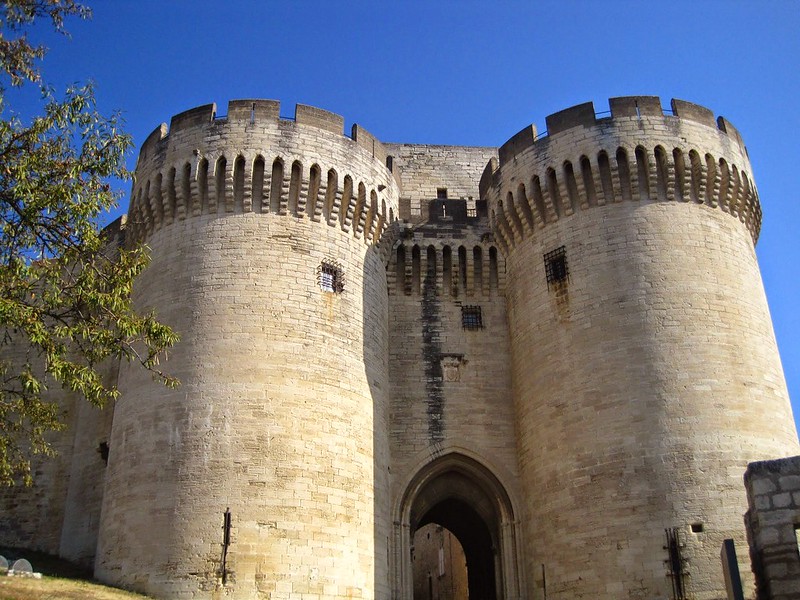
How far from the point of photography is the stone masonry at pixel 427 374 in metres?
13.4

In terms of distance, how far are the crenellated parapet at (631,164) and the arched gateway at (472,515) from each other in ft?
16.9

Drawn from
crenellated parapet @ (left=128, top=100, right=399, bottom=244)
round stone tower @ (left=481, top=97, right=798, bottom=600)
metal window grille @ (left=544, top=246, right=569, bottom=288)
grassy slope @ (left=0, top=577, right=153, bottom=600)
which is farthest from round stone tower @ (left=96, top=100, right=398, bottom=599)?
metal window grille @ (left=544, top=246, right=569, bottom=288)

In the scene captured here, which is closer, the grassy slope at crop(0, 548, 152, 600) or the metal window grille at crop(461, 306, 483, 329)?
the grassy slope at crop(0, 548, 152, 600)

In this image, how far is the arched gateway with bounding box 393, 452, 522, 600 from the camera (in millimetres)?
15672

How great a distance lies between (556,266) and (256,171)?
20.3 ft

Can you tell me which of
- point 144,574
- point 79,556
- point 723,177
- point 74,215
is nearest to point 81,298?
point 74,215

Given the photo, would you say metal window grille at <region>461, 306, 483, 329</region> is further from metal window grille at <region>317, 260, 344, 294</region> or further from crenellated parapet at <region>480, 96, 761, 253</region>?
metal window grille at <region>317, 260, 344, 294</region>

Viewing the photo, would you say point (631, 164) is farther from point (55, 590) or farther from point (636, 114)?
point (55, 590)

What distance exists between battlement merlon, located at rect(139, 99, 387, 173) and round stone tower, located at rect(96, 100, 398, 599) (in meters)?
0.04

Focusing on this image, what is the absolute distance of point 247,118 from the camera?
53.4 feet

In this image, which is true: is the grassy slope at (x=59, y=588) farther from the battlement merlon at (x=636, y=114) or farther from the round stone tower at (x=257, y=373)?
the battlement merlon at (x=636, y=114)

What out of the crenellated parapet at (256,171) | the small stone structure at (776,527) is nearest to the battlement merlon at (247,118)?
the crenellated parapet at (256,171)

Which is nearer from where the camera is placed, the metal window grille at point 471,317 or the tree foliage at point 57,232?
the tree foliage at point 57,232

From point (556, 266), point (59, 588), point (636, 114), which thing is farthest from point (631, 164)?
point (59, 588)
